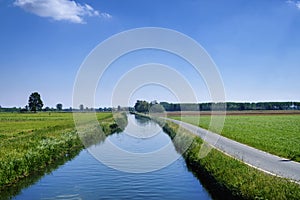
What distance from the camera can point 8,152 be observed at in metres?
21.6

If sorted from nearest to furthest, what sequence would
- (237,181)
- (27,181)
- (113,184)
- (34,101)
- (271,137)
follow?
(237,181), (113,184), (27,181), (271,137), (34,101)

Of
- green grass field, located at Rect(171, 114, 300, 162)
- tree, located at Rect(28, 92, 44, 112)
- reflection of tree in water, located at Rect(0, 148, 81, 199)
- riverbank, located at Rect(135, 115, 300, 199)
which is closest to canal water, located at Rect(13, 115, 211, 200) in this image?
reflection of tree in water, located at Rect(0, 148, 81, 199)

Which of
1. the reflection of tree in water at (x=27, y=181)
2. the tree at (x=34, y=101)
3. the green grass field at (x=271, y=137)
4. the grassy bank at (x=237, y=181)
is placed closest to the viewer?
the grassy bank at (x=237, y=181)

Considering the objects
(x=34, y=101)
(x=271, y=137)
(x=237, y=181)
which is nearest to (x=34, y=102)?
(x=34, y=101)

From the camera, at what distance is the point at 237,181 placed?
1394 centimetres

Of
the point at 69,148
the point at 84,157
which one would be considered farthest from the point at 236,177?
the point at 69,148

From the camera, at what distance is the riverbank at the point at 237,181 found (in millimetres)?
11523

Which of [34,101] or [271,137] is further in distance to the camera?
[34,101]

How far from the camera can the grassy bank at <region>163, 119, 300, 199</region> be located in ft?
37.8

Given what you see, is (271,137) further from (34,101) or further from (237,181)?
(34,101)

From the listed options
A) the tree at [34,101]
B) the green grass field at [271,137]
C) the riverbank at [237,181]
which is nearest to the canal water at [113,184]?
the riverbank at [237,181]

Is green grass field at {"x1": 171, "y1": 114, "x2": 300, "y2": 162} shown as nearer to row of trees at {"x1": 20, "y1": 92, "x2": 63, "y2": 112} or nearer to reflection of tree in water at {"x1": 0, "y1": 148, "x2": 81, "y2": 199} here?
reflection of tree in water at {"x1": 0, "y1": 148, "x2": 81, "y2": 199}

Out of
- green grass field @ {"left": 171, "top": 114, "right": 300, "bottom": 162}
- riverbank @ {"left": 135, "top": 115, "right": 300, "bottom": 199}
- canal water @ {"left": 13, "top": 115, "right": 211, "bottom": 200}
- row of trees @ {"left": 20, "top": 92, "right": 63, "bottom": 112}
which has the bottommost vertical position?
canal water @ {"left": 13, "top": 115, "right": 211, "bottom": 200}

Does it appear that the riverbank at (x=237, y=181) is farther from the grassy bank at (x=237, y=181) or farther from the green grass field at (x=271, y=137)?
the green grass field at (x=271, y=137)
